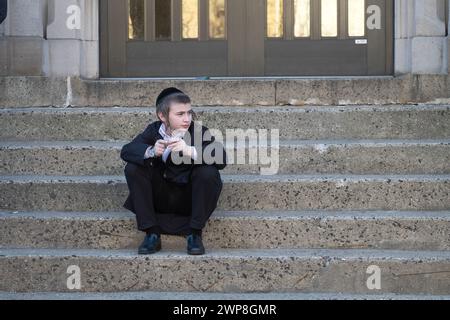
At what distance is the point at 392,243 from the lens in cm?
490

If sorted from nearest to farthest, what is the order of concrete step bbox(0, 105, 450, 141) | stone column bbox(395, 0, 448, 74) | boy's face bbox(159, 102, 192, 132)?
1. boy's face bbox(159, 102, 192, 132)
2. concrete step bbox(0, 105, 450, 141)
3. stone column bbox(395, 0, 448, 74)

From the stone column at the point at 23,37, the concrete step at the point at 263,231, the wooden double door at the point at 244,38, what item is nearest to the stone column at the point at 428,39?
the wooden double door at the point at 244,38

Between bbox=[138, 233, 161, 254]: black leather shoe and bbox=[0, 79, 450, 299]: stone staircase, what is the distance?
8cm

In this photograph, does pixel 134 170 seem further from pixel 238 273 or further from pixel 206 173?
pixel 238 273

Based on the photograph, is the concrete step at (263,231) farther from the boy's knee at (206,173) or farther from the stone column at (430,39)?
the stone column at (430,39)

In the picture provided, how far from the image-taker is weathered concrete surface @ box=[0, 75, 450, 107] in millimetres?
6395

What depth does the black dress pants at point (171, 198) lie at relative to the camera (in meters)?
4.73

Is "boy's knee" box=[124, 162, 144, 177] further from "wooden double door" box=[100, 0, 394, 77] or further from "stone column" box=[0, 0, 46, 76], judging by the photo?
"wooden double door" box=[100, 0, 394, 77]

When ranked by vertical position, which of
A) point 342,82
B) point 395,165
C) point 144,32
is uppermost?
point 144,32

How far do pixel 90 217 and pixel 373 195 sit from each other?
191cm

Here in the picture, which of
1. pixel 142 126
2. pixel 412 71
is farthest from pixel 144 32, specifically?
pixel 412 71

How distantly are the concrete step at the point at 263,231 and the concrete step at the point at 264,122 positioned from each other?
1.00 m

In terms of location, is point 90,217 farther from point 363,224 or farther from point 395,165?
point 395,165

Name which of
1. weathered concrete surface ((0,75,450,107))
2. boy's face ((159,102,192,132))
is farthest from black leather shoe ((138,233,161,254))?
weathered concrete surface ((0,75,450,107))
